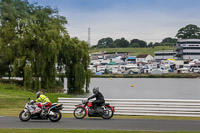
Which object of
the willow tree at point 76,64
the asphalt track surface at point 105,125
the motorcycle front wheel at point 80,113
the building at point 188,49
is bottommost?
the asphalt track surface at point 105,125

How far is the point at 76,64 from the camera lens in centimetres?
5184

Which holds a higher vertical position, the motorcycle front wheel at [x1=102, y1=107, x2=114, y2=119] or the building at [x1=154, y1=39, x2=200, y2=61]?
the building at [x1=154, y1=39, x2=200, y2=61]

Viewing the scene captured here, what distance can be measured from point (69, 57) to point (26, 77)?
761cm

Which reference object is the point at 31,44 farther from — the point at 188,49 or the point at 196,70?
the point at 188,49

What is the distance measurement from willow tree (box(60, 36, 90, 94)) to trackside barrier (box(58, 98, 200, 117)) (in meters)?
28.8

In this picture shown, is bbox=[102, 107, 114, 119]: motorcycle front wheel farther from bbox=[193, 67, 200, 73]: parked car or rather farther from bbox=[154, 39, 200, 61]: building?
bbox=[154, 39, 200, 61]: building

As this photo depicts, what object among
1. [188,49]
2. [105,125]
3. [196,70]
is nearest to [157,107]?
[105,125]

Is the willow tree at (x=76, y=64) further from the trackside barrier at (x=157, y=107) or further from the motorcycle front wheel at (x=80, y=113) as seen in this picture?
the motorcycle front wheel at (x=80, y=113)

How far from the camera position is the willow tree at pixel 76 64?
51406mm

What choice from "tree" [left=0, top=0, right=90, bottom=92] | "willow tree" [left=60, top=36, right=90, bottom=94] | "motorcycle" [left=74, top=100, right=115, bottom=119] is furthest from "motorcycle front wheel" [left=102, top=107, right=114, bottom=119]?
"willow tree" [left=60, top=36, right=90, bottom=94]

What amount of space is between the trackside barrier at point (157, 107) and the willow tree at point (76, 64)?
28846 mm

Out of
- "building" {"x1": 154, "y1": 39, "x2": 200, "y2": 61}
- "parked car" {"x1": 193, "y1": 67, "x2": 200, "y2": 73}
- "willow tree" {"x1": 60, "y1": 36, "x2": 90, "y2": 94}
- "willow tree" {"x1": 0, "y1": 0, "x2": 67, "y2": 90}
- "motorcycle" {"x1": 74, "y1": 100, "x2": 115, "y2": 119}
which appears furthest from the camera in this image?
"building" {"x1": 154, "y1": 39, "x2": 200, "y2": 61}

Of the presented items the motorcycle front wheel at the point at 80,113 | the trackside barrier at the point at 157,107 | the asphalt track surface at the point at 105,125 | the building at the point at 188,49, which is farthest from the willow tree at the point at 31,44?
the building at the point at 188,49

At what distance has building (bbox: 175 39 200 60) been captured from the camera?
177625mm
